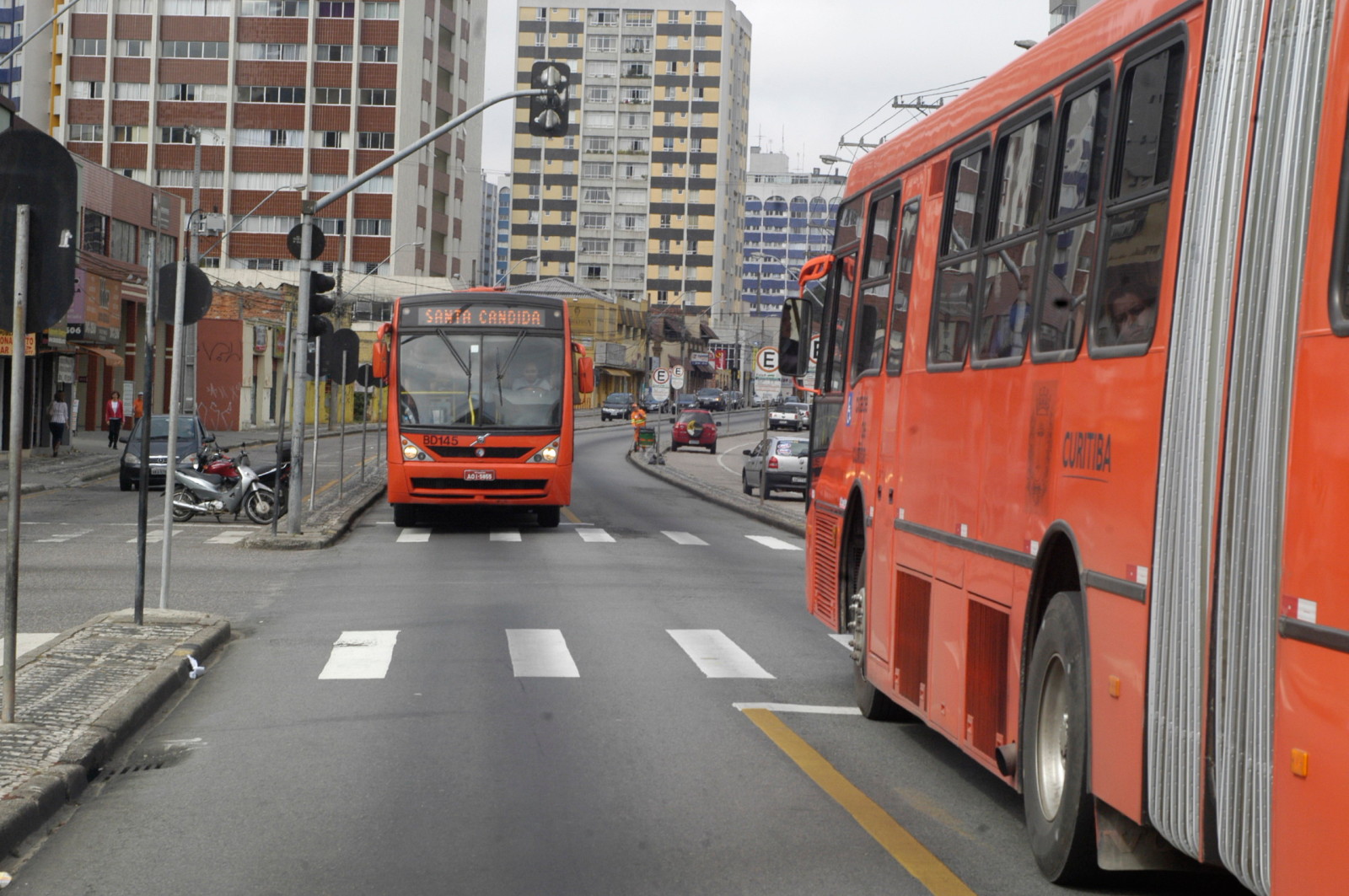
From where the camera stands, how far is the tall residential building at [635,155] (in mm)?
159000

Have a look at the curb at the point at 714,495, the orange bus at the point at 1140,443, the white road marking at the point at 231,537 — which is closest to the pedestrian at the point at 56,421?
the curb at the point at 714,495

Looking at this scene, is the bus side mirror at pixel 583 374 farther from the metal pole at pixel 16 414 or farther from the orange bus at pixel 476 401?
the metal pole at pixel 16 414

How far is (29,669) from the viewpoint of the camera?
32.6ft

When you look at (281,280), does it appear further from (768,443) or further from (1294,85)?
(1294,85)

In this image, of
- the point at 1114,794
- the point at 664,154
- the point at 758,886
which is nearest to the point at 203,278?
the point at 758,886

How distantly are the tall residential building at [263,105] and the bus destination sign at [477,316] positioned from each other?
73.4m

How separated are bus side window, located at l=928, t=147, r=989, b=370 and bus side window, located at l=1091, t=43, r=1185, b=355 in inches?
66.3

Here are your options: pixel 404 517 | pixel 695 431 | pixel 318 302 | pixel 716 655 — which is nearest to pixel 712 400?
pixel 695 431

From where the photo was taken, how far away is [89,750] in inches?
299

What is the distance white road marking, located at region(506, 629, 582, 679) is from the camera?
10.9 m

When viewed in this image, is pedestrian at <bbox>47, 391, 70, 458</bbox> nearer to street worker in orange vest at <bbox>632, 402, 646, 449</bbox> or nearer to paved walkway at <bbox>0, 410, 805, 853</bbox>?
street worker in orange vest at <bbox>632, 402, 646, 449</bbox>

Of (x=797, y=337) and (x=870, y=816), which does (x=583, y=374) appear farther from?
(x=870, y=816)

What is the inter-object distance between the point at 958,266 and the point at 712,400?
350 feet

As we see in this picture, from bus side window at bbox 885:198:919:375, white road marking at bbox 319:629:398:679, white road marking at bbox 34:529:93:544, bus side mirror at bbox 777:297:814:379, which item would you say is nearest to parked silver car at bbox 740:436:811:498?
white road marking at bbox 34:529:93:544
